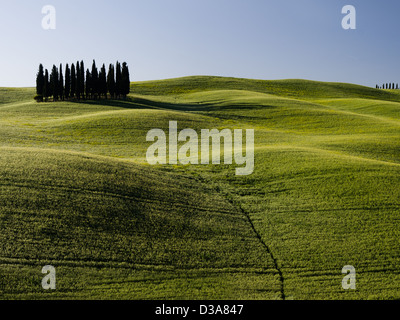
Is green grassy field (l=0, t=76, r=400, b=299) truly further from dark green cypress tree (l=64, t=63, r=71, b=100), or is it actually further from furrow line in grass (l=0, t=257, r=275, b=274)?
dark green cypress tree (l=64, t=63, r=71, b=100)

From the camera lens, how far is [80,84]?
9312 cm

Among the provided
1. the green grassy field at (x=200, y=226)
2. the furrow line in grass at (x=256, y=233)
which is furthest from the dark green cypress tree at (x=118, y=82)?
the furrow line in grass at (x=256, y=233)

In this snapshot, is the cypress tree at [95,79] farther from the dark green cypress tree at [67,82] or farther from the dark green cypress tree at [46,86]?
the dark green cypress tree at [46,86]

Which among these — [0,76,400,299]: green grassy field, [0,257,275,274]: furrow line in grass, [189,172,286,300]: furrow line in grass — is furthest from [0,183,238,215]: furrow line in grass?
[0,257,275,274]: furrow line in grass

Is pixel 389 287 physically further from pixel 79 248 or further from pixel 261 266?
pixel 79 248

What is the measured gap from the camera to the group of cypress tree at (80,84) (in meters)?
93.0

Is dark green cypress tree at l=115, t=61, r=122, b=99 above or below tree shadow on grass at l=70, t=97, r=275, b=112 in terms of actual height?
above

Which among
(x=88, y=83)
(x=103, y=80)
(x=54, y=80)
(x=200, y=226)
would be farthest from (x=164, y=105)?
(x=200, y=226)

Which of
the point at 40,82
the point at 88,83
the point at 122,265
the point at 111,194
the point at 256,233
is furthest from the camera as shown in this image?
the point at 40,82

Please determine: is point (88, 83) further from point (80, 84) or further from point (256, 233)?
point (256, 233)

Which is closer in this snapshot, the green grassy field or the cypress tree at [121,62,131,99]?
the green grassy field

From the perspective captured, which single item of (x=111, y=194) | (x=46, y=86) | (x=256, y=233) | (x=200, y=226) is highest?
(x=46, y=86)

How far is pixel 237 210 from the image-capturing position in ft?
99.0

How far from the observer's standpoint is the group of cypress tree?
3661 inches
